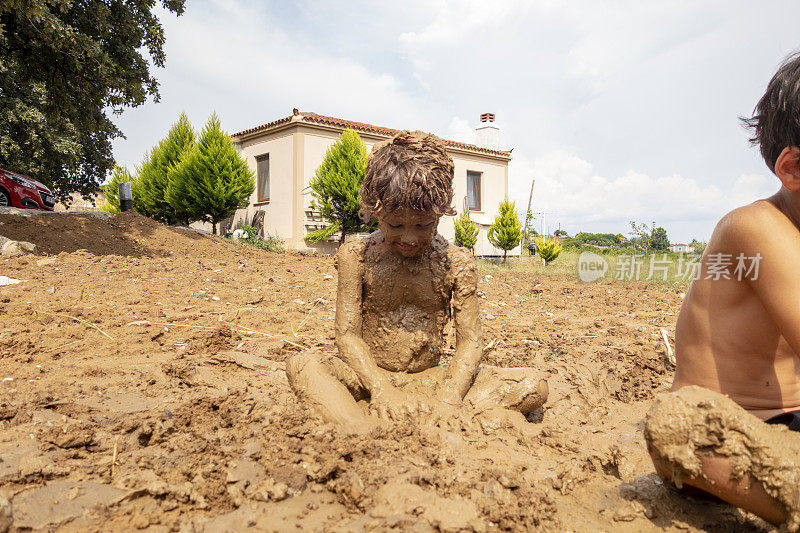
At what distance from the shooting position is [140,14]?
10656mm

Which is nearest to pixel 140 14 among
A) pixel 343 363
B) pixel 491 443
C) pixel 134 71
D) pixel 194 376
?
pixel 134 71

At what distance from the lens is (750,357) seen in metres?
1.91

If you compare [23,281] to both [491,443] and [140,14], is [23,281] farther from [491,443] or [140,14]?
[140,14]

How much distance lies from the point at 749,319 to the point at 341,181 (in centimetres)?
1400

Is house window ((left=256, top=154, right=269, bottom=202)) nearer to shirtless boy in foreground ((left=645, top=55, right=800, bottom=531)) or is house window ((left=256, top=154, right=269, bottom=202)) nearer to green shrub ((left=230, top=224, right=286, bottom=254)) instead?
green shrub ((left=230, top=224, right=286, bottom=254))

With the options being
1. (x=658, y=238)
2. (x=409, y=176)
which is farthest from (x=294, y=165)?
(x=409, y=176)

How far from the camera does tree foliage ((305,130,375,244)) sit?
15.3 m

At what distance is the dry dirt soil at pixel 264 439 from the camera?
180 centimetres

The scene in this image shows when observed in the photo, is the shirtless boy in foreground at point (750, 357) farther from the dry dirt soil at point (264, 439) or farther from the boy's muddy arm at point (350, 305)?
the boy's muddy arm at point (350, 305)

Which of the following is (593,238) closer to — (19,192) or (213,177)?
(213,177)

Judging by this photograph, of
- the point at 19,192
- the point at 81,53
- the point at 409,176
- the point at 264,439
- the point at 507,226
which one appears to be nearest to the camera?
the point at 264,439

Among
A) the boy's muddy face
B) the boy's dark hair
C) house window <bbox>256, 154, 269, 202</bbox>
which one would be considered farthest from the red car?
the boy's dark hair

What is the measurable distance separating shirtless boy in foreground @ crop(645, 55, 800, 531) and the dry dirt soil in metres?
0.34

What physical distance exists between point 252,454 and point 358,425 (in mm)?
531
